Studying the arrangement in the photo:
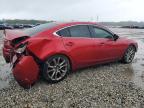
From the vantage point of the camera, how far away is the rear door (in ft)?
19.5

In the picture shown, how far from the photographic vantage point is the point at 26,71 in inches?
197

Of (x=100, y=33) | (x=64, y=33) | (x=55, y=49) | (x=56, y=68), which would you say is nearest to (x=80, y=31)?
(x=64, y=33)

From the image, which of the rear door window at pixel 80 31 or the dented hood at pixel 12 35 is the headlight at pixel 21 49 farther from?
the rear door window at pixel 80 31

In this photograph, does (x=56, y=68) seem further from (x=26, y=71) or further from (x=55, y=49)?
(x=26, y=71)

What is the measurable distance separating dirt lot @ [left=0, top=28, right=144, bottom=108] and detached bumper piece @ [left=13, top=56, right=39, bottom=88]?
0.67 ft

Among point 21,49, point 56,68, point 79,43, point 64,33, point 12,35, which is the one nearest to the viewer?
point 21,49

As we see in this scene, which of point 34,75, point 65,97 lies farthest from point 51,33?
point 65,97

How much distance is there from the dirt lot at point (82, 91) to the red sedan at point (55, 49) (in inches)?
12.0

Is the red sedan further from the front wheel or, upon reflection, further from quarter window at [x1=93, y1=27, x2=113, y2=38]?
the front wheel

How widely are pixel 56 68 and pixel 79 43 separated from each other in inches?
38.6

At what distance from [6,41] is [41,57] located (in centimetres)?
124

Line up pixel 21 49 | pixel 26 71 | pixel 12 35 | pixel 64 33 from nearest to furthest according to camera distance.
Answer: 1. pixel 26 71
2. pixel 21 49
3. pixel 12 35
4. pixel 64 33

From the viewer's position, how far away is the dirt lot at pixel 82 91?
14.6ft

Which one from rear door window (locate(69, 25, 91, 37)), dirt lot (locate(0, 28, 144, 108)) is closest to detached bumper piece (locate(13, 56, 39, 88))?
dirt lot (locate(0, 28, 144, 108))
